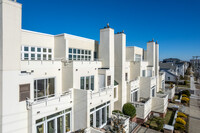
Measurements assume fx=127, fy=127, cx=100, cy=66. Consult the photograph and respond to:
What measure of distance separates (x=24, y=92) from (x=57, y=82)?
411 cm

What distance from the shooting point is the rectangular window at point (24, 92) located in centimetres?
802

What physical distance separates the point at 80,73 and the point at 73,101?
9.34 ft

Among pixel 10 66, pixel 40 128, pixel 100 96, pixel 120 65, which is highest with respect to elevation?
pixel 120 65

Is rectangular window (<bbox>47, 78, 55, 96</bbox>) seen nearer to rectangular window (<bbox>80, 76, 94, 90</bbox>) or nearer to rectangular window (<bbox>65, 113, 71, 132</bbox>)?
rectangular window (<bbox>65, 113, 71, 132</bbox>)

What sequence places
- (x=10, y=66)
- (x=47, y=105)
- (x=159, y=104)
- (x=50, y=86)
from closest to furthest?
(x=10, y=66)
(x=47, y=105)
(x=50, y=86)
(x=159, y=104)

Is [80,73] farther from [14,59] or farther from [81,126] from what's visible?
[14,59]

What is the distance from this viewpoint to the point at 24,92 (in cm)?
817

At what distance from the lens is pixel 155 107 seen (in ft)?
70.9

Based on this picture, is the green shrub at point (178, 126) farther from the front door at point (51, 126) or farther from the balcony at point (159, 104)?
the front door at point (51, 126)

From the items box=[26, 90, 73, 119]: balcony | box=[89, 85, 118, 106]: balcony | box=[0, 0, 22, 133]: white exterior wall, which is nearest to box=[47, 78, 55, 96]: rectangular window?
box=[26, 90, 73, 119]: balcony

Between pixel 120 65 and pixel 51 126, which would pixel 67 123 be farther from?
pixel 120 65

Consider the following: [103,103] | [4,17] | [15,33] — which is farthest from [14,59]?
[103,103]

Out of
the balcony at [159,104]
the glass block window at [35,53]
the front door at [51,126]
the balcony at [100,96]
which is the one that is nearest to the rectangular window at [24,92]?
the front door at [51,126]

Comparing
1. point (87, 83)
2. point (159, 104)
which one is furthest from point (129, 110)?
point (159, 104)
